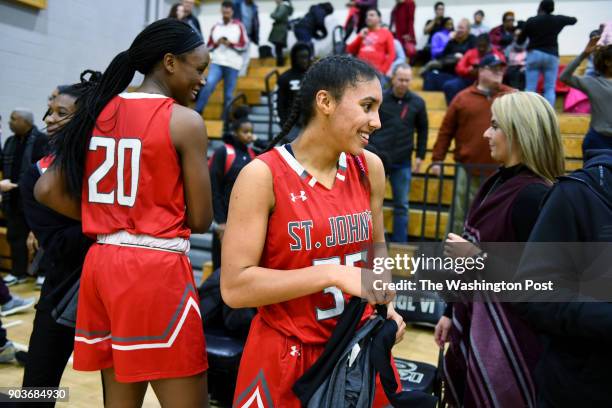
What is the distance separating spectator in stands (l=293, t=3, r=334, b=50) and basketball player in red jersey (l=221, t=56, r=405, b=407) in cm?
926

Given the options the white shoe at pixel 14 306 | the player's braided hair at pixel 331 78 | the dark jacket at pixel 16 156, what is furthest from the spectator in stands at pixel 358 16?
the player's braided hair at pixel 331 78

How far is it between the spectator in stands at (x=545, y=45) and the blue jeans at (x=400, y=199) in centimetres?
238

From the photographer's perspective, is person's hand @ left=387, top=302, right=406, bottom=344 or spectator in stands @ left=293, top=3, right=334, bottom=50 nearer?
person's hand @ left=387, top=302, right=406, bottom=344

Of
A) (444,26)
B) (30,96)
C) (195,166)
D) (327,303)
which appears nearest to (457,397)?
(327,303)

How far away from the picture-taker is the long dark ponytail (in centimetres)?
193

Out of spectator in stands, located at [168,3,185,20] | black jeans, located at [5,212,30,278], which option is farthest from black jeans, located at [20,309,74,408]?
spectator in stands, located at [168,3,185,20]

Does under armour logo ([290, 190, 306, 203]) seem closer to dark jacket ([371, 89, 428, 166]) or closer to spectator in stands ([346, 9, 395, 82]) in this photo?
dark jacket ([371, 89, 428, 166])

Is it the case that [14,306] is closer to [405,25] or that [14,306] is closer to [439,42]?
[439,42]

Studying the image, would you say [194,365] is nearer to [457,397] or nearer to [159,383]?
[159,383]

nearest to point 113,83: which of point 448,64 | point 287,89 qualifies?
point 287,89

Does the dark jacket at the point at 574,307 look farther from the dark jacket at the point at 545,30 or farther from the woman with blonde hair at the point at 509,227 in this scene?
the dark jacket at the point at 545,30

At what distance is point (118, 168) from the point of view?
187 cm

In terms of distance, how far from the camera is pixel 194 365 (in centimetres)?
184

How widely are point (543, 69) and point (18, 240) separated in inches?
269
